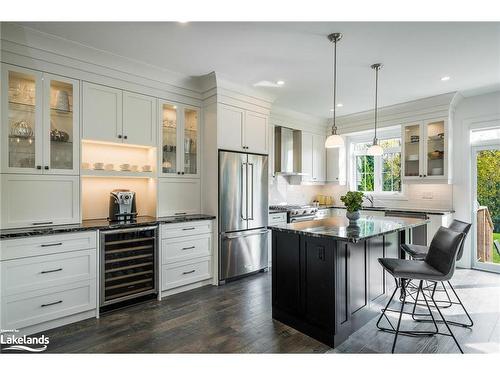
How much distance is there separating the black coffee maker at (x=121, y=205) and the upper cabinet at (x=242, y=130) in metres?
1.37

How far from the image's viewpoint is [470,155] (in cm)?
462

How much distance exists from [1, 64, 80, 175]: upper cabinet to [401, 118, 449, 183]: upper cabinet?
515cm

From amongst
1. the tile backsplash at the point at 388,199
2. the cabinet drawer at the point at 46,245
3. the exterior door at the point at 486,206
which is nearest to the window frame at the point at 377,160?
the tile backsplash at the point at 388,199

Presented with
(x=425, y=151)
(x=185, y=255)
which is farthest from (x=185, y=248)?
(x=425, y=151)

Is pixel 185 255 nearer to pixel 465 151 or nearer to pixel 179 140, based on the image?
pixel 179 140

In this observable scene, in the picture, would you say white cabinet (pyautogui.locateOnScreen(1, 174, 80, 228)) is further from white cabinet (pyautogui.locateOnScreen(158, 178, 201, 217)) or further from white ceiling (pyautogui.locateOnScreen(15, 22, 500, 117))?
white ceiling (pyautogui.locateOnScreen(15, 22, 500, 117))

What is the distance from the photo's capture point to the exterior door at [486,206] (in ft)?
14.7

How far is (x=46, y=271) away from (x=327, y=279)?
2531 mm

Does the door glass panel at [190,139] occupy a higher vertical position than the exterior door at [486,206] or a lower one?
higher

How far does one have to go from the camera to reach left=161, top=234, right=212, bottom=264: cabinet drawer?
136 inches

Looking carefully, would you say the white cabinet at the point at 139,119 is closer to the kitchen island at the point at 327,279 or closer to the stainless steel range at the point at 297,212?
the kitchen island at the point at 327,279

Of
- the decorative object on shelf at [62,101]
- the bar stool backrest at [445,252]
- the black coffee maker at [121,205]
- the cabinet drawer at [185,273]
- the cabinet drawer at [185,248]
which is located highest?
the decorative object on shelf at [62,101]

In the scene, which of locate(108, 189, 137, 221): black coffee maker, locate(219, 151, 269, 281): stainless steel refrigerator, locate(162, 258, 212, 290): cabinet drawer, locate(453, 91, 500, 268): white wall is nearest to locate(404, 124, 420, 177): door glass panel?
locate(453, 91, 500, 268): white wall
